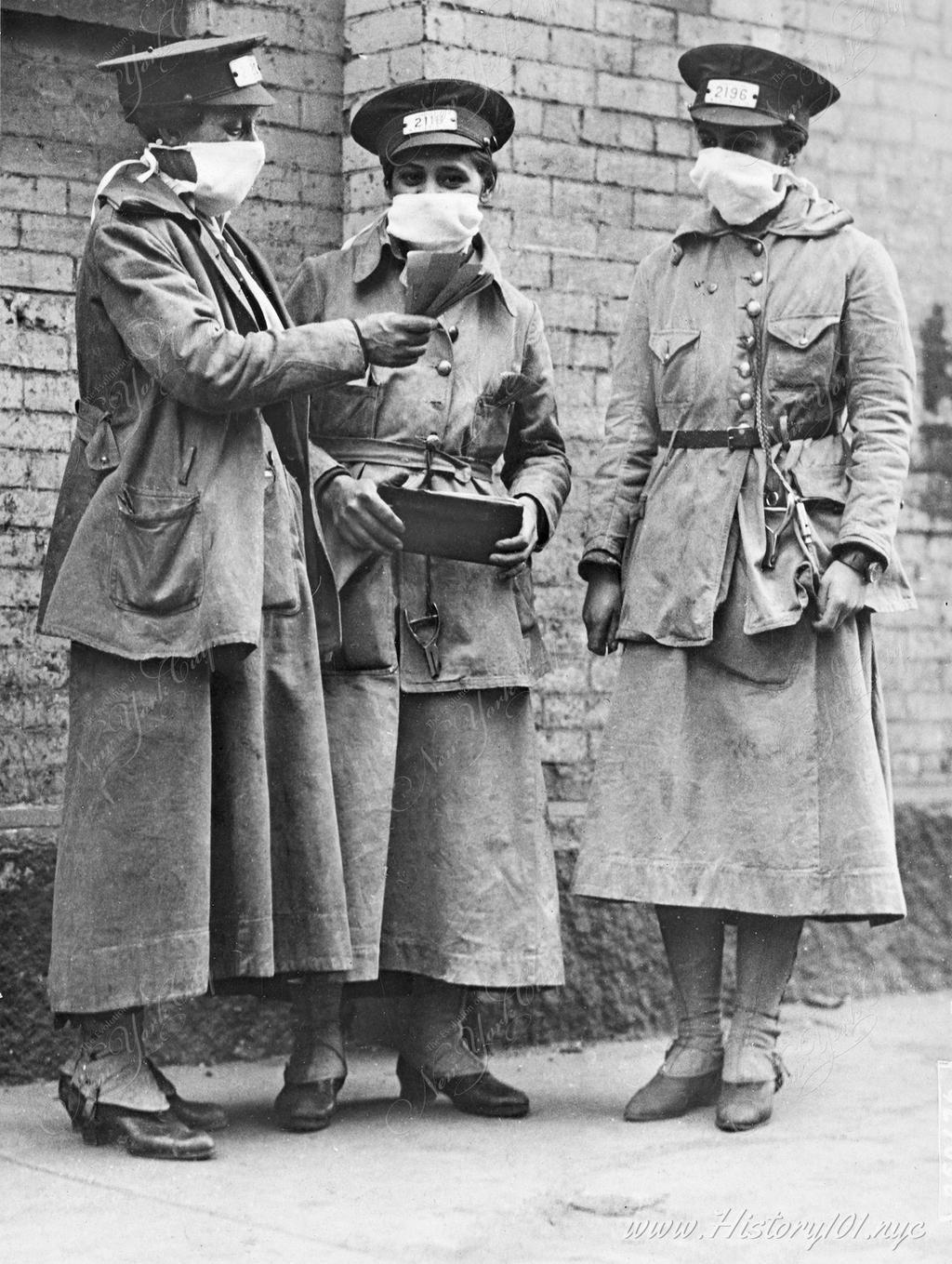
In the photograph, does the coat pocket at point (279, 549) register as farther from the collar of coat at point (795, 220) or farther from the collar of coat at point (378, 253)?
the collar of coat at point (795, 220)

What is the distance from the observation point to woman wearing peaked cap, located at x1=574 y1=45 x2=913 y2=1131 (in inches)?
206

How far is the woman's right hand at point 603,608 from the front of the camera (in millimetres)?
5465

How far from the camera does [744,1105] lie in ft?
16.8

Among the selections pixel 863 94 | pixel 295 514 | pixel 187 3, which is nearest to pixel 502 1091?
pixel 295 514

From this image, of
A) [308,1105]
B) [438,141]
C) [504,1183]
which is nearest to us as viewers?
[504,1183]

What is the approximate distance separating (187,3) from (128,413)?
1.73 meters

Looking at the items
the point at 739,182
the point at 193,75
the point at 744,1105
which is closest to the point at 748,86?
the point at 739,182

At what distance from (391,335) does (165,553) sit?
2.33 ft

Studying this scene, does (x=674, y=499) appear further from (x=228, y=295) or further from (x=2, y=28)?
(x=2, y=28)

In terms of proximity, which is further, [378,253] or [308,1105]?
[378,253]

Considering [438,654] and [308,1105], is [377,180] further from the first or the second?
[308,1105]

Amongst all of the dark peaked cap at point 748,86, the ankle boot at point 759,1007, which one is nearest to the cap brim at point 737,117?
the dark peaked cap at point 748,86

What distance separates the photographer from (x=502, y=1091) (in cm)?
530

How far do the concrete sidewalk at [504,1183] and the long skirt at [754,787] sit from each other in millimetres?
553
